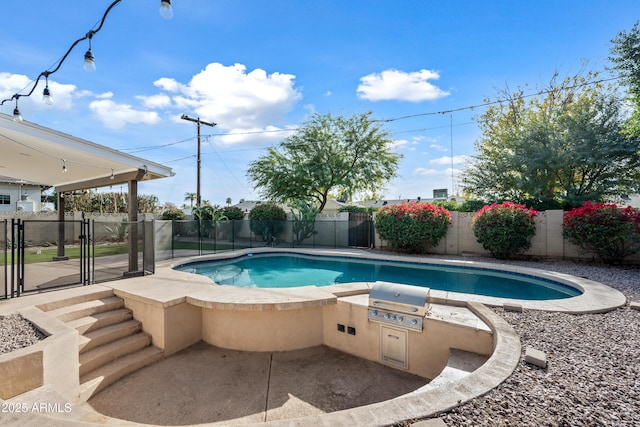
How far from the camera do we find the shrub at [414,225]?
10.9m

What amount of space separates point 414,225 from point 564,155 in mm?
5666

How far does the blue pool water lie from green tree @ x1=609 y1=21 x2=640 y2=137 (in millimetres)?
5152

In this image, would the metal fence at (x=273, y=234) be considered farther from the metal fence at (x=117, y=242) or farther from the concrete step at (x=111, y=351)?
the concrete step at (x=111, y=351)

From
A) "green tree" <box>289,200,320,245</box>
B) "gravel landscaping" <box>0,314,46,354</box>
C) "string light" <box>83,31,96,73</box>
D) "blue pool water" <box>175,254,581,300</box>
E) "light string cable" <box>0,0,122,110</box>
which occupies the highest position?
"light string cable" <box>0,0,122,110</box>

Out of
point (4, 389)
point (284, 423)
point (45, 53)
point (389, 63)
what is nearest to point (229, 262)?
point (45, 53)

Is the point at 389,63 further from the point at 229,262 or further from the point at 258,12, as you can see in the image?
the point at 229,262

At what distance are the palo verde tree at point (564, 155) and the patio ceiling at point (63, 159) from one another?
12.2m

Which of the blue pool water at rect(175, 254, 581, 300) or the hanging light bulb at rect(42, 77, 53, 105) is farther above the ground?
the hanging light bulb at rect(42, 77, 53, 105)

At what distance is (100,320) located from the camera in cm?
454

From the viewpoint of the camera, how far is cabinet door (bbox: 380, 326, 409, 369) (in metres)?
4.09

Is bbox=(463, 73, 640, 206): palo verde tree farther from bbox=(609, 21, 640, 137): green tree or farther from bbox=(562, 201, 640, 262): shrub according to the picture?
bbox=(562, 201, 640, 262): shrub

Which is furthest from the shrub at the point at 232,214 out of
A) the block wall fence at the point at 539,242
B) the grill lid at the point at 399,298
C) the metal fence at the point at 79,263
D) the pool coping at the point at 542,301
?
the grill lid at the point at 399,298

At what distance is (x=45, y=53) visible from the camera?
5223mm

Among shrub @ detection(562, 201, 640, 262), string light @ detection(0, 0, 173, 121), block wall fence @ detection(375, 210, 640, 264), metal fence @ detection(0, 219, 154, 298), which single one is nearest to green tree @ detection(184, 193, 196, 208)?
metal fence @ detection(0, 219, 154, 298)
